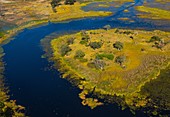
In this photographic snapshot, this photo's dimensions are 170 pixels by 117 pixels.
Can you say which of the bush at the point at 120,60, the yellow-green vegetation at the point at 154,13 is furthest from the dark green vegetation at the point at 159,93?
the yellow-green vegetation at the point at 154,13

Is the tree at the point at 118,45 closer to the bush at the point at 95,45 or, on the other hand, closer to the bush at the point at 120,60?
the bush at the point at 95,45

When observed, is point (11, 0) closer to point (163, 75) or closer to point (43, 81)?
point (43, 81)

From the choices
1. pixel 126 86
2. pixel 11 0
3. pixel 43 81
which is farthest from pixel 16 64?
pixel 11 0

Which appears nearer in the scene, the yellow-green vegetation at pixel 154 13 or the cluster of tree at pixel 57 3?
the yellow-green vegetation at pixel 154 13

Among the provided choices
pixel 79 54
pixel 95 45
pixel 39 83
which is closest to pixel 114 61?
pixel 79 54

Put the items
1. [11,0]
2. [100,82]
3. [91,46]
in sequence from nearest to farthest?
[100,82] → [91,46] → [11,0]

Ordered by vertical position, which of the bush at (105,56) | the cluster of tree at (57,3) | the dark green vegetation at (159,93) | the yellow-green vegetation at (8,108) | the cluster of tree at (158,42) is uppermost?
the cluster of tree at (57,3)

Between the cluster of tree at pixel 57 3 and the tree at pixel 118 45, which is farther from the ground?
the cluster of tree at pixel 57 3
